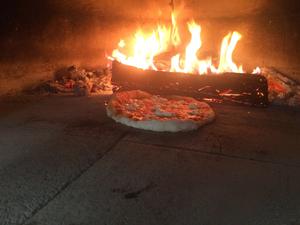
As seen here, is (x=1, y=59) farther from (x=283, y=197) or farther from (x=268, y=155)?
(x=283, y=197)

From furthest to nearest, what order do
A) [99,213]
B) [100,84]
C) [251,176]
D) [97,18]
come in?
[97,18]
[100,84]
[251,176]
[99,213]

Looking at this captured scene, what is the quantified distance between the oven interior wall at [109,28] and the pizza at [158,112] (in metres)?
1.90

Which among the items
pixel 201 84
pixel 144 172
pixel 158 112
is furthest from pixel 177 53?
pixel 144 172

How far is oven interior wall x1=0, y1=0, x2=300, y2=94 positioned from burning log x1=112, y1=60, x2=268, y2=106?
4.25 feet

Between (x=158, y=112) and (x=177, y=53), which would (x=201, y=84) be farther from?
(x=177, y=53)

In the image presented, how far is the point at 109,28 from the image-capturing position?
675 cm

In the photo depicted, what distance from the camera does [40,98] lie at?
5145mm

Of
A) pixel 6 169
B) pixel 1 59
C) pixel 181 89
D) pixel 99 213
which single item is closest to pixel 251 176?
pixel 99 213

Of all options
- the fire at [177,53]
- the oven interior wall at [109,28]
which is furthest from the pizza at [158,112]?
the oven interior wall at [109,28]

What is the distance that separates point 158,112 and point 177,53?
2750 mm

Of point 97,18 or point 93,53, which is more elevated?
point 97,18

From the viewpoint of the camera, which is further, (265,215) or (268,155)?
(268,155)

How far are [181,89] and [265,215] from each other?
3097 mm

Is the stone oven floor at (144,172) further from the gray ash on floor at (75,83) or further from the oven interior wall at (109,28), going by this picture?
the oven interior wall at (109,28)
